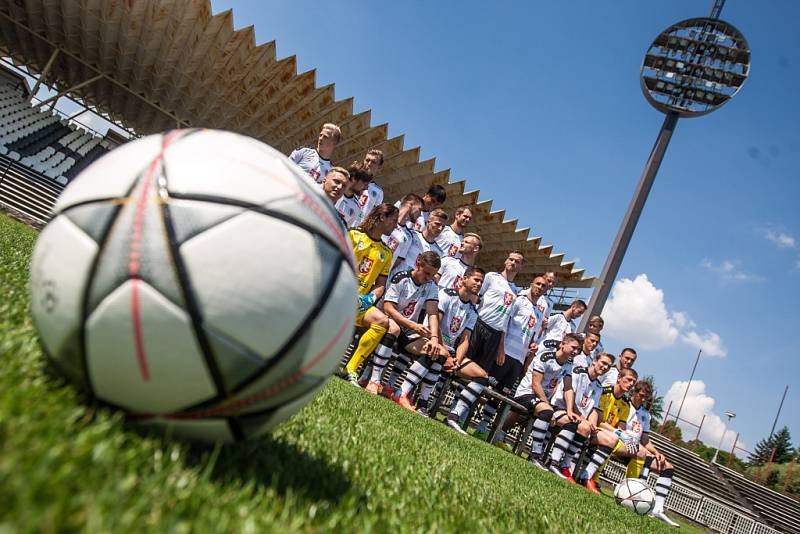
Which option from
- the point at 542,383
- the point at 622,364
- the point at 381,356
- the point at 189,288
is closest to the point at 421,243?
the point at 381,356

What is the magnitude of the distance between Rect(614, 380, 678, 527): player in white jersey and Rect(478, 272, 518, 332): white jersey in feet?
9.81

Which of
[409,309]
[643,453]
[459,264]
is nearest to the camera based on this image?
[409,309]

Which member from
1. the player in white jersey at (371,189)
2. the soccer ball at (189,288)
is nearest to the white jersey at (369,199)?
the player in white jersey at (371,189)

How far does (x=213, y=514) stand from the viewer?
1.29 m

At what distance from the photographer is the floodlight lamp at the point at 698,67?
83.7 feet

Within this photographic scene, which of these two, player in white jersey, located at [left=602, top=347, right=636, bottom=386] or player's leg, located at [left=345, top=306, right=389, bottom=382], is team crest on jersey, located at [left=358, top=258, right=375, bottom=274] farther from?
player in white jersey, located at [left=602, top=347, right=636, bottom=386]

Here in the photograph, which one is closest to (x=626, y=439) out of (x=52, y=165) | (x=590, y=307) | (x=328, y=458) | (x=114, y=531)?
(x=328, y=458)

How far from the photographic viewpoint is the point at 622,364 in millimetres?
10750

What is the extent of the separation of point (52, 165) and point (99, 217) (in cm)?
2319

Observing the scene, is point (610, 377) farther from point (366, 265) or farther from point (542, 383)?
point (366, 265)

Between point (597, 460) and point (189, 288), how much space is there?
9432mm

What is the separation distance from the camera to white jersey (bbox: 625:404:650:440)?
10.4 meters

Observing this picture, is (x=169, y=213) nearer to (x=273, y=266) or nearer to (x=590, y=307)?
(x=273, y=266)

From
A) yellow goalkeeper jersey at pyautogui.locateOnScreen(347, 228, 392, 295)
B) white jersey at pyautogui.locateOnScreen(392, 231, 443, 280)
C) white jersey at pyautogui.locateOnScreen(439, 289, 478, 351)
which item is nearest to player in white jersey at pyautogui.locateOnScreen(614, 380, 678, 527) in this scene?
white jersey at pyautogui.locateOnScreen(439, 289, 478, 351)
